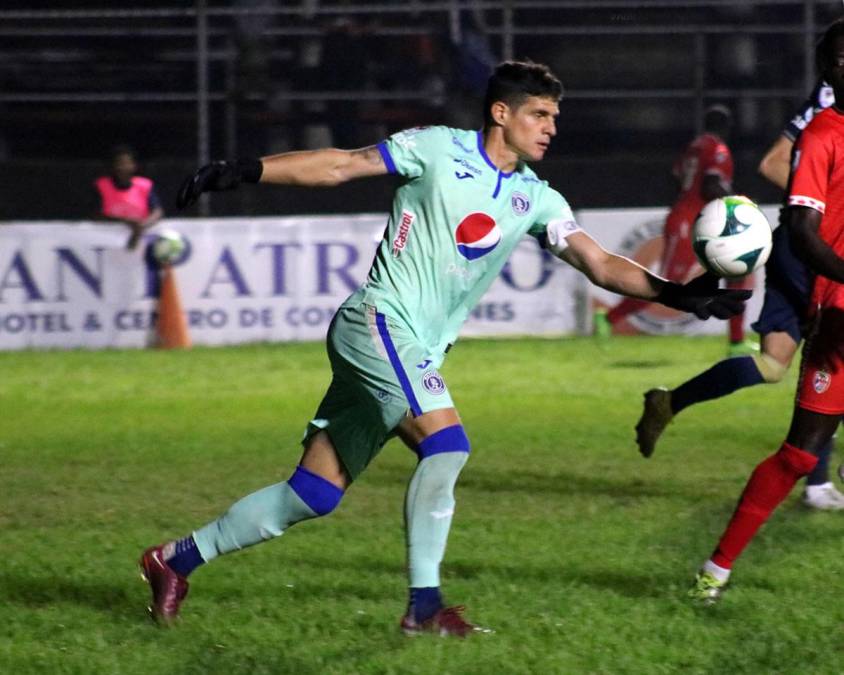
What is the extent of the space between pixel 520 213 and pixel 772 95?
15.1m

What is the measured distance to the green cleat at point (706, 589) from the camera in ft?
18.9

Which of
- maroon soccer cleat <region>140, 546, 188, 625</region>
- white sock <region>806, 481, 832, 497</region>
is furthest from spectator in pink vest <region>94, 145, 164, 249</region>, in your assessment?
maroon soccer cleat <region>140, 546, 188, 625</region>

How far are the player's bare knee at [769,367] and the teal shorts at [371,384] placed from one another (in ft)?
9.16

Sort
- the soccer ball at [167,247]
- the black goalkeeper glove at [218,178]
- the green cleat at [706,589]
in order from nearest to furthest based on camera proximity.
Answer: the black goalkeeper glove at [218,178], the green cleat at [706,589], the soccer ball at [167,247]

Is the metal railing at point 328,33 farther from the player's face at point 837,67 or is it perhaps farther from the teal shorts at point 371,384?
the teal shorts at point 371,384

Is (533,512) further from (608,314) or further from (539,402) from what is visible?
(608,314)

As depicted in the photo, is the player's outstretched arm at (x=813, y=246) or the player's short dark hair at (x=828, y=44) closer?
the player's outstretched arm at (x=813, y=246)

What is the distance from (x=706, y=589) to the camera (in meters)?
5.77

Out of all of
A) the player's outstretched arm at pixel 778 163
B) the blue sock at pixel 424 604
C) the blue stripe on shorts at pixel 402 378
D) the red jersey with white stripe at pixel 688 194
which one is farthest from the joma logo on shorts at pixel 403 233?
the red jersey with white stripe at pixel 688 194

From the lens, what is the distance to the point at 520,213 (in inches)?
216

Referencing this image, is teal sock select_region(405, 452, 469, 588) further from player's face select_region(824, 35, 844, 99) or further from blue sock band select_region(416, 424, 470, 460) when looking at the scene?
player's face select_region(824, 35, 844, 99)

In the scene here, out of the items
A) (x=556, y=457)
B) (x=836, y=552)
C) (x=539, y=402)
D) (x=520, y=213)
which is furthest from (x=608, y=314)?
(x=520, y=213)

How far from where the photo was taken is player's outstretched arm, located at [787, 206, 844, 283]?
5469 mm

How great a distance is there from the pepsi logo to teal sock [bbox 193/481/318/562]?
0.98 meters
